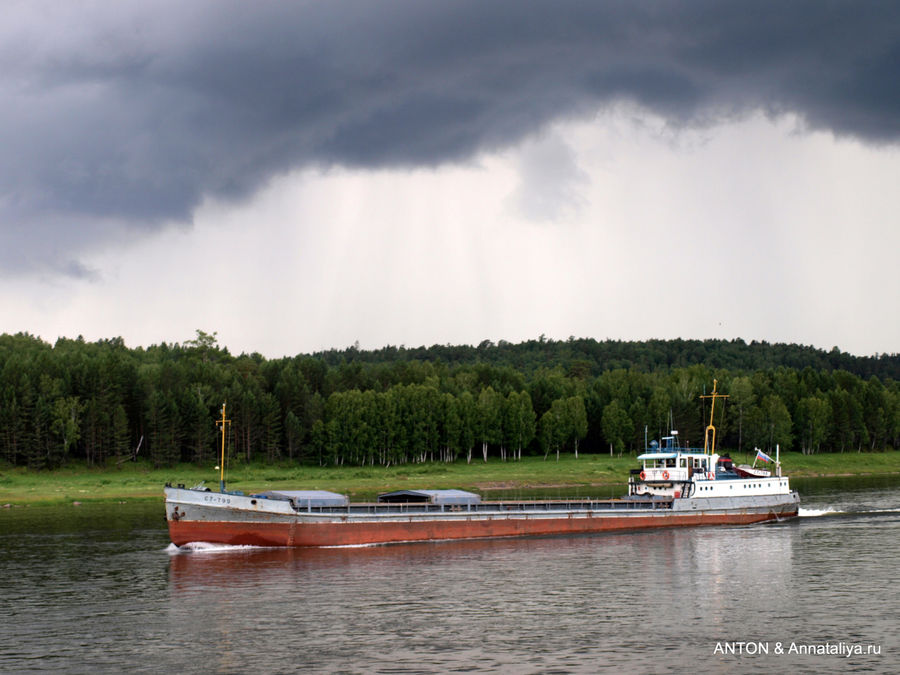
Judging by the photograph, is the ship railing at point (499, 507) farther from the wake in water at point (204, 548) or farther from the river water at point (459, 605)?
the wake in water at point (204, 548)

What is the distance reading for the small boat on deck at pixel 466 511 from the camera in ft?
238

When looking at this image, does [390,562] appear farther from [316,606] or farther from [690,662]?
[690,662]

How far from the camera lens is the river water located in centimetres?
3991

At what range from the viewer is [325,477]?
15762 cm

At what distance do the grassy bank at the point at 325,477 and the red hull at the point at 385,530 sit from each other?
170ft

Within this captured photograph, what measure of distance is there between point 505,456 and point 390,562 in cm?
13333

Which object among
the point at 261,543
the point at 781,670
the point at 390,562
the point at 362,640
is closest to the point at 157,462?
the point at 261,543

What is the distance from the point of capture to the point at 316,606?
50.3 m

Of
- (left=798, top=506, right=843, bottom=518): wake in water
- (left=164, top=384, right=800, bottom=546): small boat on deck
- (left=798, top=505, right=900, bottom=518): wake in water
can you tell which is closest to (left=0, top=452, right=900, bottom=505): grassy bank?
(left=164, top=384, right=800, bottom=546): small boat on deck

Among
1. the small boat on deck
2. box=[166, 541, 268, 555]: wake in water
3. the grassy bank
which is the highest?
the small boat on deck

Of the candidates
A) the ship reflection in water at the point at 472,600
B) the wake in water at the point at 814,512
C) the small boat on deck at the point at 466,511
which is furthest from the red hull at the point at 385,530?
the wake in water at the point at 814,512

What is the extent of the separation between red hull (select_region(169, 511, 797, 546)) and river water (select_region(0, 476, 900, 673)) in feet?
4.02

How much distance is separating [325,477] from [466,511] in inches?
3203

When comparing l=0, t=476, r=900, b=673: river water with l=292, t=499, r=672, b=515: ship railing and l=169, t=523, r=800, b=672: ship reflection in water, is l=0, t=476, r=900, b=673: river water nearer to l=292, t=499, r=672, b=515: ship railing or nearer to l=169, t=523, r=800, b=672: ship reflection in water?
l=169, t=523, r=800, b=672: ship reflection in water
